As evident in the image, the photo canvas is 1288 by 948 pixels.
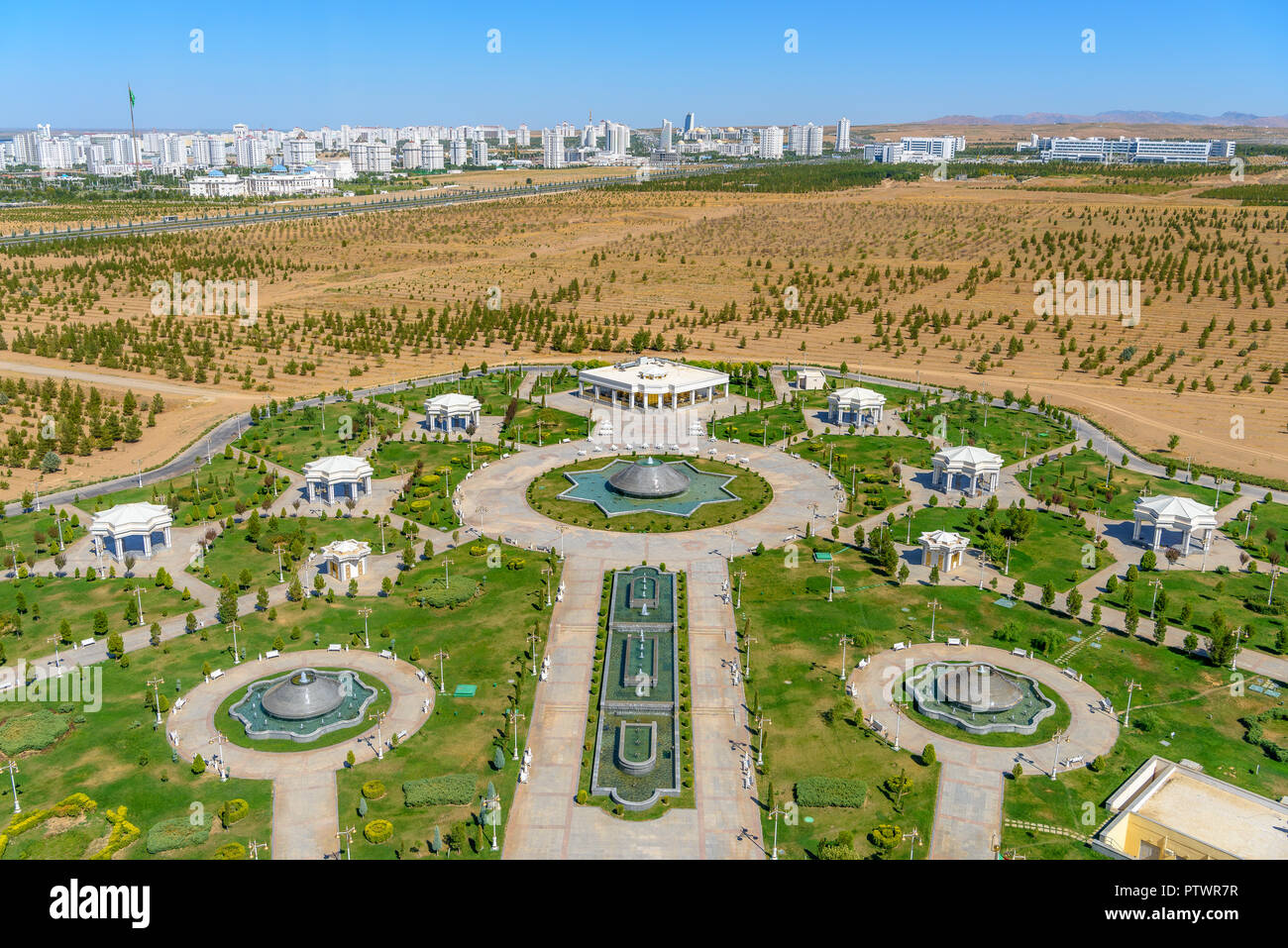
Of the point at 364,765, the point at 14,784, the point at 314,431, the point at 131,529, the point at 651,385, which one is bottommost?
the point at 364,765

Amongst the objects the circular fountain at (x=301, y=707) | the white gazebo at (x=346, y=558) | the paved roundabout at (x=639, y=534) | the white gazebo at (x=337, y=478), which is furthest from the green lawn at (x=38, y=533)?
the paved roundabout at (x=639, y=534)

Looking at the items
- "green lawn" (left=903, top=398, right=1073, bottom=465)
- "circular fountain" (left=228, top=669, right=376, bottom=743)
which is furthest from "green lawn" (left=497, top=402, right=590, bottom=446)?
"circular fountain" (left=228, top=669, right=376, bottom=743)

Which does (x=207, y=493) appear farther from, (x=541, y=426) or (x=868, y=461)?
(x=868, y=461)

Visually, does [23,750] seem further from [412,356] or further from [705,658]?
[412,356]

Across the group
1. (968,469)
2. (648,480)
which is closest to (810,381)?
(968,469)
